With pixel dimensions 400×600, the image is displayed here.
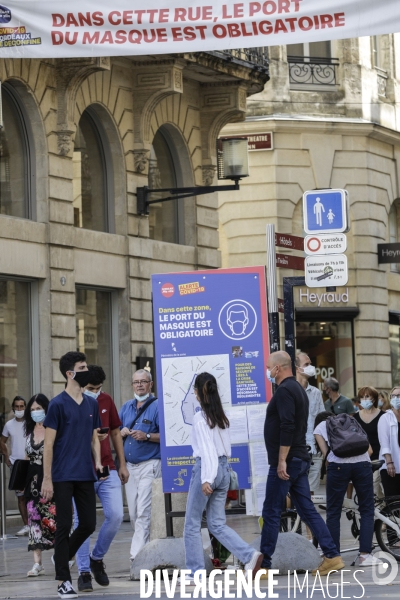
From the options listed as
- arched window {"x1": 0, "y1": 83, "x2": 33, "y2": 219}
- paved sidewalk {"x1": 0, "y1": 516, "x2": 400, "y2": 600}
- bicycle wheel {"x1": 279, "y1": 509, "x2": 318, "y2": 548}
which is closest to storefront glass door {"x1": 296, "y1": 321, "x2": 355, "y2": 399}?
arched window {"x1": 0, "y1": 83, "x2": 33, "y2": 219}

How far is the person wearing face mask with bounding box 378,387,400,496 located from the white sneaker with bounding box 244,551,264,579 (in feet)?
10.9

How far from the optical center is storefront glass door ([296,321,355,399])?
3059cm

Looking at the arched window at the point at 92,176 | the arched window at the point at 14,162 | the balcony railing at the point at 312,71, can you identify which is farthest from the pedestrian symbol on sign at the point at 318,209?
the balcony railing at the point at 312,71

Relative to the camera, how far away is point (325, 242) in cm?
1448

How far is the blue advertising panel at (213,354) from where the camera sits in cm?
1257

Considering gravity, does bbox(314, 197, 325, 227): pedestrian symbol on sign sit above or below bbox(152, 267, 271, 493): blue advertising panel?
above

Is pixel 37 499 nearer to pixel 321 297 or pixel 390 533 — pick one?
pixel 390 533

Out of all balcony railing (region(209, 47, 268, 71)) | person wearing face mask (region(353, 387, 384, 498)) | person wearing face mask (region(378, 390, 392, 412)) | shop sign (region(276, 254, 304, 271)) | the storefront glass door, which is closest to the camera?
shop sign (region(276, 254, 304, 271))

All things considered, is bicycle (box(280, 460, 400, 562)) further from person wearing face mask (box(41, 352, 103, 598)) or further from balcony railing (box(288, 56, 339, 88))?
balcony railing (box(288, 56, 339, 88))

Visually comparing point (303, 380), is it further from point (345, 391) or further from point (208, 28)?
point (345, 391)

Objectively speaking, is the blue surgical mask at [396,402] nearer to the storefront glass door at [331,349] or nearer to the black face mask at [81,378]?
the black face mask at [81,378]

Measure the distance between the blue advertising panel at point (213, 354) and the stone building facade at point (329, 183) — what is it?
16.9m

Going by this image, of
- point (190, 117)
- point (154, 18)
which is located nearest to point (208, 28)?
point (154, 18)

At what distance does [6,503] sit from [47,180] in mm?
4373
